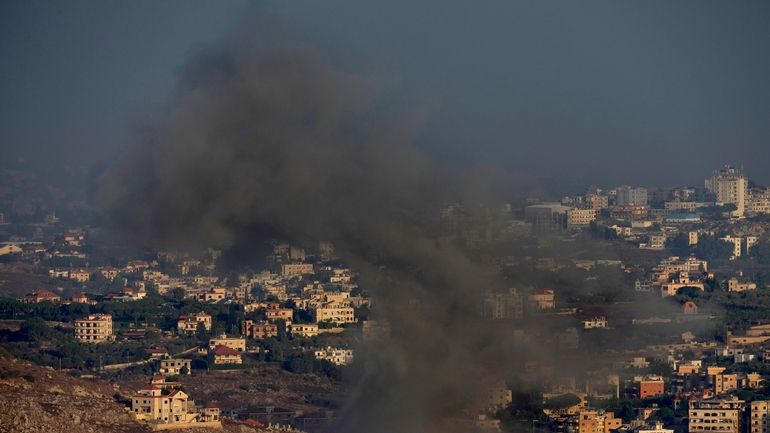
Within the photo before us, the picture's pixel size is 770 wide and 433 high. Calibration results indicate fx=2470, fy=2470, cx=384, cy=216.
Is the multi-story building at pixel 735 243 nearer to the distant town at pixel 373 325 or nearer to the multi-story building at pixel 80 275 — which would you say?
the distant town at pixel 373 325

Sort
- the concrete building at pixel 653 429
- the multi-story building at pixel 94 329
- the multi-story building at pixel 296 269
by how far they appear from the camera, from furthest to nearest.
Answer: the multi-story building at pixel 94 329 → the multi-story building at pixel 296 269 → the concrete building at pixel 653 429

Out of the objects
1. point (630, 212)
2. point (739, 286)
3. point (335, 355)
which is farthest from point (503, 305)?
point (630, 212)

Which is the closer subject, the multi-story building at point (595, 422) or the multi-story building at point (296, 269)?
the multi-story building at point (595, 422)

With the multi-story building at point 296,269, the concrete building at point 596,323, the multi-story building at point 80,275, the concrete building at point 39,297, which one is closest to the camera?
the concrete building at point 596,323

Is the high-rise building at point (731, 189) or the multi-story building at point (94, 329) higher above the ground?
the high-rise building at point (731, 189)

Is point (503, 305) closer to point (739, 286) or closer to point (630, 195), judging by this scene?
point (739, 286)

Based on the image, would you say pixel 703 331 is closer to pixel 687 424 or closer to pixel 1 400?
pixel 687 424

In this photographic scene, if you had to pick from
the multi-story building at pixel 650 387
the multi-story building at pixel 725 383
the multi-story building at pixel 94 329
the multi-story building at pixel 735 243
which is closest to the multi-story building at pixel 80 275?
the multi-story building at pixel 94 329
